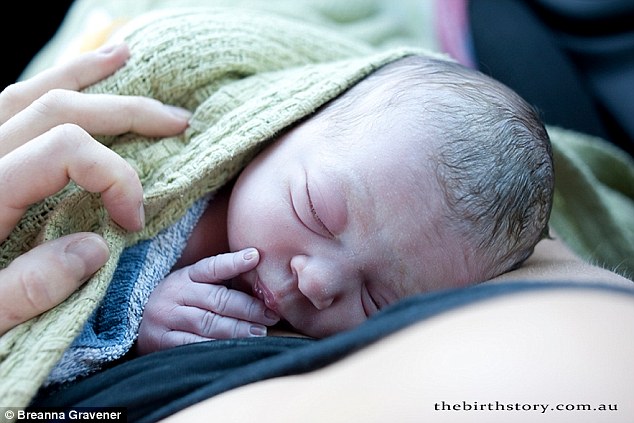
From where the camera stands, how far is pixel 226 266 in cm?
91

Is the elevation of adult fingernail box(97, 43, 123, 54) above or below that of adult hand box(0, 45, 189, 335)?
above

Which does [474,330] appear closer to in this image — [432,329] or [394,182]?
[432,329]

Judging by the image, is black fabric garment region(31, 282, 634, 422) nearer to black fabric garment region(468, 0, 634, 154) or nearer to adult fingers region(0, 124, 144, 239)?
adult fingers region(0, 124, 144, 239)

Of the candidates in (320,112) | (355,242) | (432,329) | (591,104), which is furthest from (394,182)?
(591,104)

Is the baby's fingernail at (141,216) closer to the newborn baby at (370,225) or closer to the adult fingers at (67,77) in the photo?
the newborn baby at (370,225)

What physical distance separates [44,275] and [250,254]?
26 cm

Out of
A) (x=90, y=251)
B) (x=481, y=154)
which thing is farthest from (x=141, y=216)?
(x=481, y=154)

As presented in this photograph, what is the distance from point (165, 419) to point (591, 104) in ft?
4.23

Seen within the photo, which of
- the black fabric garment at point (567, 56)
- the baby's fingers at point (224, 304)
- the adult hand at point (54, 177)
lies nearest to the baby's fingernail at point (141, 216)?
the adult hand at point (54, 177)

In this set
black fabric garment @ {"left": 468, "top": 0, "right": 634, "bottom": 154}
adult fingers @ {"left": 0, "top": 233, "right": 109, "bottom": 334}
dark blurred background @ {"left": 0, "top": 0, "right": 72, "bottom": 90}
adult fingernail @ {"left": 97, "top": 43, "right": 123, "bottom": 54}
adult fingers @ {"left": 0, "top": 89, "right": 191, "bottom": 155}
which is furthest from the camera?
dark blurred background @ {"left": 0, "top": 0, "right": 72, "bottom": 90}

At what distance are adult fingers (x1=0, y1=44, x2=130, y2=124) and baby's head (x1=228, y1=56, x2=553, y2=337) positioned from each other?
301 millimetres

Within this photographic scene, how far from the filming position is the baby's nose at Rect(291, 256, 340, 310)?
2.86ft

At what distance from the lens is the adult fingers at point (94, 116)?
0.87 m

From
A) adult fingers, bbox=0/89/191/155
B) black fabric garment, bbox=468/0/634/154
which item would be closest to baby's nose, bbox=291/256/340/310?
adult fingers, bbox=0/89/191/155
